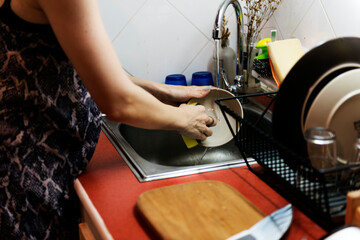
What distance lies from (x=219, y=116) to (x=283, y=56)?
26cm

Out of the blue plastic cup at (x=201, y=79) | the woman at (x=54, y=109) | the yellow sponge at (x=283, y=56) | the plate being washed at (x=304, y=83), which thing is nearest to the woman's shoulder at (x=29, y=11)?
the woman at (x=54, y=109)

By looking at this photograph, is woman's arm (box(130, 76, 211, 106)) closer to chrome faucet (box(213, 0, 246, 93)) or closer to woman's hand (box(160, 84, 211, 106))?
woman's hand (box(160, 84, 211, 106))

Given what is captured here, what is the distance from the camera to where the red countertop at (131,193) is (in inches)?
33.9

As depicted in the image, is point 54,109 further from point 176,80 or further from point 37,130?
point 176,80

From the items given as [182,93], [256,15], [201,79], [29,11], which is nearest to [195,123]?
[182,93]

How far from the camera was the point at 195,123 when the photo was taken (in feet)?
3.64

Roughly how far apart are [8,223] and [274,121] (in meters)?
0.62

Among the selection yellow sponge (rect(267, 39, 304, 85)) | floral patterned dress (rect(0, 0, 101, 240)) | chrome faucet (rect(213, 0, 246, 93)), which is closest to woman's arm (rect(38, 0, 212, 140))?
floral patterned dress (rect(0, 0, 101, 240))

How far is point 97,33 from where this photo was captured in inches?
33.5

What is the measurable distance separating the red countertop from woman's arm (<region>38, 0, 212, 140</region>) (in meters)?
0.16

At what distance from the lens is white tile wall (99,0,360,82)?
5.14 ft

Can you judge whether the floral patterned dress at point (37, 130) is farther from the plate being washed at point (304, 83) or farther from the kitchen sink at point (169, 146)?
the plate being washed at point (304, 83)

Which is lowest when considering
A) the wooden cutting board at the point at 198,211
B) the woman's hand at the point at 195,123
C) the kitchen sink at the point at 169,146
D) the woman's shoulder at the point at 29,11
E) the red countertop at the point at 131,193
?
the kitchen sink at the point at 169,146

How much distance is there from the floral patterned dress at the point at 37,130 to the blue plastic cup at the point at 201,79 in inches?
24.9
